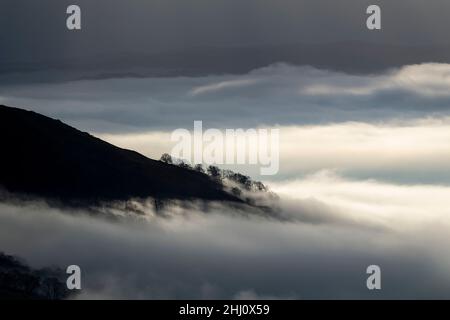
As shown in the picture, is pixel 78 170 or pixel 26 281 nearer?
pixel 26 281

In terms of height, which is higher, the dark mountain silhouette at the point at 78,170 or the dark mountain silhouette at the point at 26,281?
the dark mountain silhouette at the point at 78,170

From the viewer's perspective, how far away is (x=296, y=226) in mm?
36312

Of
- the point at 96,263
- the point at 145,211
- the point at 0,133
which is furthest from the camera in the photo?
the point at 0,133

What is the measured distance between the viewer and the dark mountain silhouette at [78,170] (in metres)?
40.3

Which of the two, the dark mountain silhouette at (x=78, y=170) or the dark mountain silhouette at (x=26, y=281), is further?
the dark mountain silhouette at (x=78, y=170)

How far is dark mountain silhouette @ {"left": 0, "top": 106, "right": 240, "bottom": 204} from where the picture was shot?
40.3 metres

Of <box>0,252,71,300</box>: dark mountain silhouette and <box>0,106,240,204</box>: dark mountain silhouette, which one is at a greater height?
<box>0,106,240,204</box>: dark mountain silhouette

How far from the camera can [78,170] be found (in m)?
46.6

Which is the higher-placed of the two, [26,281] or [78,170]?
[78,170]

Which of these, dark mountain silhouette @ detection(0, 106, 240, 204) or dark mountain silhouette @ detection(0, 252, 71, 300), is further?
dark mountain silhouette @ detection(0, 106, 240, 204)
